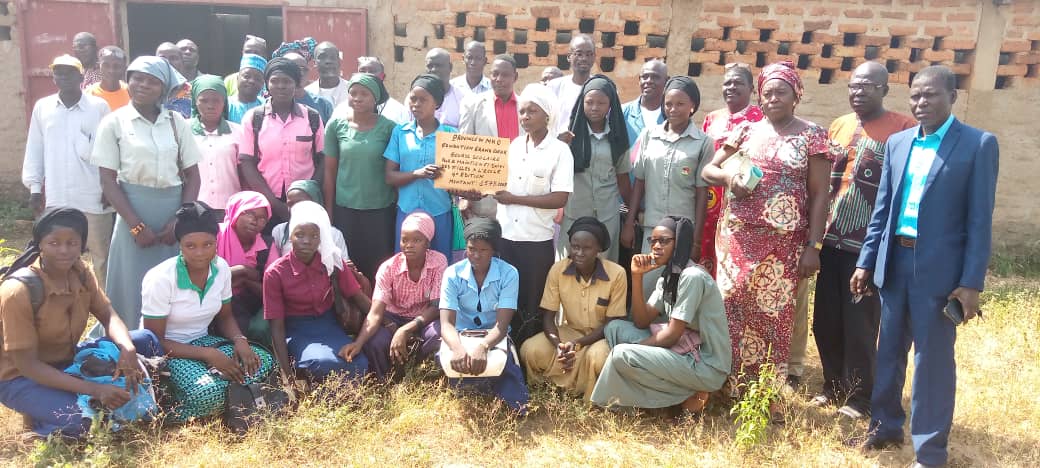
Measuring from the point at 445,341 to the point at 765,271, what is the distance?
5.52 feet

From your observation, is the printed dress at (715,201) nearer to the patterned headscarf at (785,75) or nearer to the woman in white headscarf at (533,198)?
the patterned headscarf at (785,75)

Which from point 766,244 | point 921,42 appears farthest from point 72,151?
point 921,42

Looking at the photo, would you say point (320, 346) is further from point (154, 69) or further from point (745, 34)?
point (745, 34)

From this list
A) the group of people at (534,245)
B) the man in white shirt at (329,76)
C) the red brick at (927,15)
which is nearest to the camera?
the group of people at (534,245)

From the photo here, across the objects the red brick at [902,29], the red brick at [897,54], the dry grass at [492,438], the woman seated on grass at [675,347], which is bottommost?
the dry grass at [492,438]

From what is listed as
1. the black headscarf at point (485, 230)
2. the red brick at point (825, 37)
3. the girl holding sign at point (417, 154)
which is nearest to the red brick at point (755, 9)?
the red brick at point (825, 37)

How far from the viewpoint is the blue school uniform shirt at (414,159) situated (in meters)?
4.21

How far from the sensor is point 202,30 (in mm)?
9766

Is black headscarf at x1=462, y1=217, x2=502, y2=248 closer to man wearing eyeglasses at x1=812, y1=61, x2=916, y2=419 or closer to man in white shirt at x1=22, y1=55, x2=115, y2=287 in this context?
man wearing eyeglasses at x1=812, y1=61, x2=916, y2=419

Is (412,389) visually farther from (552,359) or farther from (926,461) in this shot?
(926,461)

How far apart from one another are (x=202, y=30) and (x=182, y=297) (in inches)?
294

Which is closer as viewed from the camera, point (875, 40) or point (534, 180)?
point (534, 180)

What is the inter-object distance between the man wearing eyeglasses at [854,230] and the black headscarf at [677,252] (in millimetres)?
781

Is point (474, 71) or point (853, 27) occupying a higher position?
point (853, 27)
